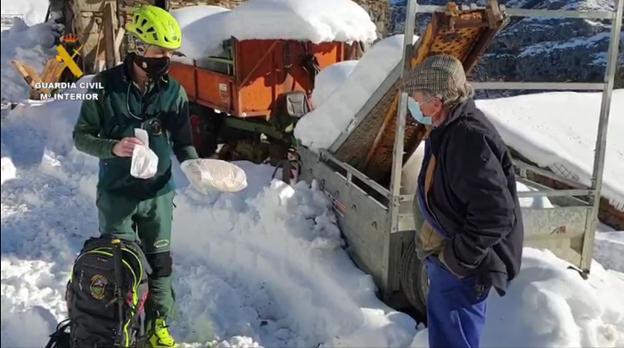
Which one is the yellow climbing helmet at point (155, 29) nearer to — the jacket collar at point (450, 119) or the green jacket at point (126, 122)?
the green jacket at point (126, 122)

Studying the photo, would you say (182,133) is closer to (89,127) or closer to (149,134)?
(149,134)

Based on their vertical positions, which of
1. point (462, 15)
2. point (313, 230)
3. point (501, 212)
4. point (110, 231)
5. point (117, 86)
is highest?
point (462, 15)

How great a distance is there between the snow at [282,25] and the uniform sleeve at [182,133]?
4.16m

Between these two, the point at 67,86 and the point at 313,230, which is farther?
the point at 67,86

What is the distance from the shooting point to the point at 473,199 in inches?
89.8

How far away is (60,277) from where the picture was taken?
14.1 ft

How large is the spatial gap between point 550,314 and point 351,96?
6.28ft

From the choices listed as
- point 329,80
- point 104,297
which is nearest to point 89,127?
point 104,297

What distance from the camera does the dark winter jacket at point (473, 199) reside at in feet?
7.43

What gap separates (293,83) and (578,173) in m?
3.53

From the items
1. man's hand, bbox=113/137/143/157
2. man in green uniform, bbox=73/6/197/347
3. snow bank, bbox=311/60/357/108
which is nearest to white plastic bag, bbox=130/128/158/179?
man's hand, bbox=113/137/143/157

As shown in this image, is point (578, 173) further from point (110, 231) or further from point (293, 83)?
point (110, 231)

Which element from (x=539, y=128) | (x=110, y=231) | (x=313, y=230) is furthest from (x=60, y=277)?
(x=539, y=128)

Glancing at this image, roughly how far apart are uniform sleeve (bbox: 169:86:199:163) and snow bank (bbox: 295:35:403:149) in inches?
53.6
